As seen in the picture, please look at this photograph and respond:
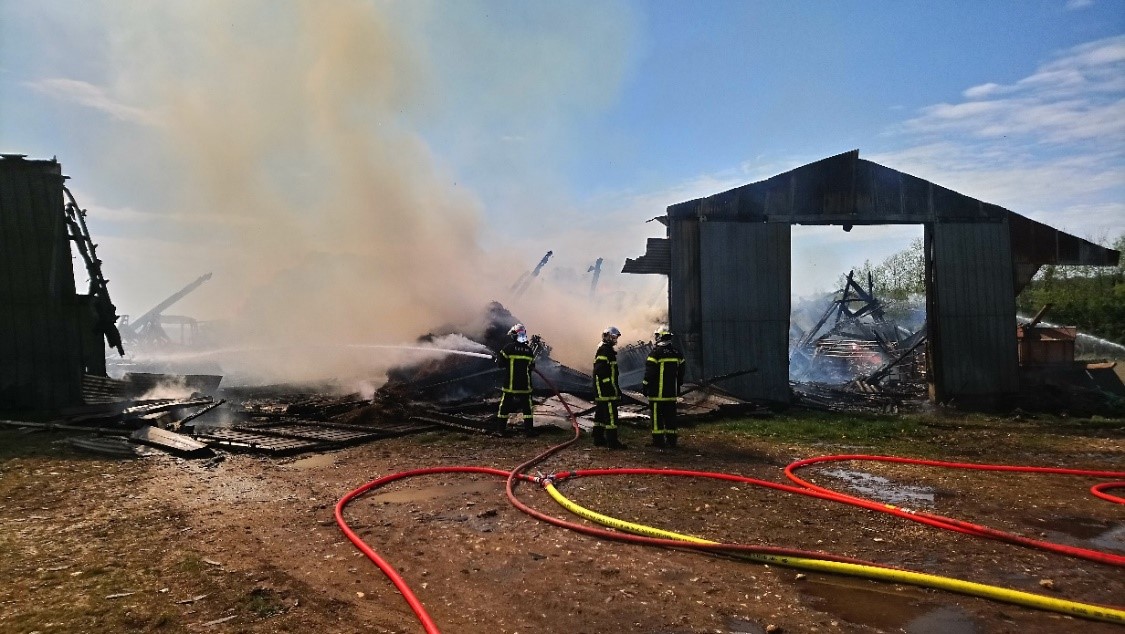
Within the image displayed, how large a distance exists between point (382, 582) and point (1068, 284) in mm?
34680

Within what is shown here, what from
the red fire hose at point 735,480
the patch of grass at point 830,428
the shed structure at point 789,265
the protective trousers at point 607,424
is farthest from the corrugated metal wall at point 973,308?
the protective trousers at point 607,424

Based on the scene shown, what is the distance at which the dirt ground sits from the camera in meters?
3.99

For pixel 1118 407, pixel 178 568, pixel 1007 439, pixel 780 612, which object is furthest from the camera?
pixel 1118 407

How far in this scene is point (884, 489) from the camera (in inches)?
292

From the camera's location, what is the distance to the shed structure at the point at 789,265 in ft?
52.2

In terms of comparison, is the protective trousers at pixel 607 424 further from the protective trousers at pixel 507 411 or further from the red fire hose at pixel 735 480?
the protective trousers at pixel 507 411

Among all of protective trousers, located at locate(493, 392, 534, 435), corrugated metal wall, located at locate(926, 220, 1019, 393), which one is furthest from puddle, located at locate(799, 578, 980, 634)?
corrugated metal wall, located at locate(926, 220, 1019, 393)

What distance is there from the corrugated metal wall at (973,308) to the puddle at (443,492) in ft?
43.8

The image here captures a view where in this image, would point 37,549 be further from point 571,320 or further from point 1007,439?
point 571,320

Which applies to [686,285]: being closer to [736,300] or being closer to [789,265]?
[736,300]

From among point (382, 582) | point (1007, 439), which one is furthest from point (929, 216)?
point (382, 582)

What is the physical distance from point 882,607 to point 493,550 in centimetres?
282

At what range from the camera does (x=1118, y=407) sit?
14758 millimetres

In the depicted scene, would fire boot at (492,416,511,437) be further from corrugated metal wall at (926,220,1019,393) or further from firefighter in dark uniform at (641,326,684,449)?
corrugated metal wall at (926,220,1019,393)
